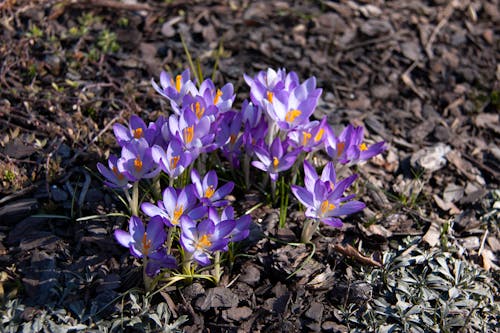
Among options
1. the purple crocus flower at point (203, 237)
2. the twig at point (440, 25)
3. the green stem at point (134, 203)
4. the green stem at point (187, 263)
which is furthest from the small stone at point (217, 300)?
the twig at point (440, 25)

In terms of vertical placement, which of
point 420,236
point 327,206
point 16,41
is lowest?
point 420,236

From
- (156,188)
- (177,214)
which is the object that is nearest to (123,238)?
(177,214)

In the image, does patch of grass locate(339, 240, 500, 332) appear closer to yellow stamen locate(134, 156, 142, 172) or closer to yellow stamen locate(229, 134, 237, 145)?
yellow stamen locate(229, 134, 237, 145)

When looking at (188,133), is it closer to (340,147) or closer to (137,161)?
(137,161)

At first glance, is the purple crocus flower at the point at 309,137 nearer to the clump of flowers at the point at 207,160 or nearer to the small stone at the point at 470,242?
the clump of flowers at the point at 207,160

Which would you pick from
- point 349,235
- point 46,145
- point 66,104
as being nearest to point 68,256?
point 46,145

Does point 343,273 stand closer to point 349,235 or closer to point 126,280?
point 349,235
